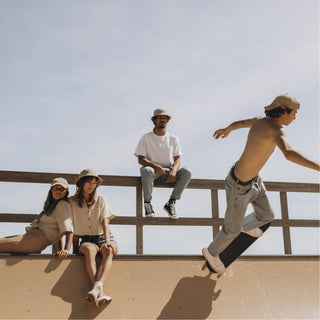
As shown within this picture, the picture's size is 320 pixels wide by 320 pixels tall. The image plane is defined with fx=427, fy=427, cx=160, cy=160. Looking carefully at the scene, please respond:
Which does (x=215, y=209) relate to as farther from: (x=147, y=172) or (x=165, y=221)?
(x=147, y=172)

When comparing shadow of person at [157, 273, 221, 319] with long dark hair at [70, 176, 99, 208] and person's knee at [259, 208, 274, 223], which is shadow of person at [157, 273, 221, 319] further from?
long dark hair at [70, 176, 99, 208]

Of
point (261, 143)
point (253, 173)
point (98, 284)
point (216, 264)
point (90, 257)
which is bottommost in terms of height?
point (98, 284)

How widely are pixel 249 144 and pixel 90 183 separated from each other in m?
1.91

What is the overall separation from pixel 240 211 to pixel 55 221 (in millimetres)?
2158

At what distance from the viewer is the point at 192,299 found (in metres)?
4.84

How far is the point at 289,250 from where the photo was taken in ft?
21.4

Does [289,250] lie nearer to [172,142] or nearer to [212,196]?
[212,196]

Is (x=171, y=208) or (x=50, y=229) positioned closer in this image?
(x=50, y=229)

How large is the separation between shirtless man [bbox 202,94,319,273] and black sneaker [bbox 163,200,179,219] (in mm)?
1125

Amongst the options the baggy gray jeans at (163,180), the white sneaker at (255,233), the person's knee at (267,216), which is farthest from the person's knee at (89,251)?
the person's knee at (267,216)

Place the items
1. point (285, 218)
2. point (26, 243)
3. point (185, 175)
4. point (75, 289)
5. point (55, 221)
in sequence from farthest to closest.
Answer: point (285, 218)
point (185, 175)
point (55, 221)
point (26, 243)
point (75, 289)

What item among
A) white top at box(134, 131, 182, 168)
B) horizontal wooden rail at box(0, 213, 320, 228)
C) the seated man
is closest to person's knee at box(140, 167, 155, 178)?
the seated man

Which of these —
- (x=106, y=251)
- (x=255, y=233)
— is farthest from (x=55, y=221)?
(x=255, y=233)

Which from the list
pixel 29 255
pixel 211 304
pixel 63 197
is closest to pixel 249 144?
pixel 211 304
